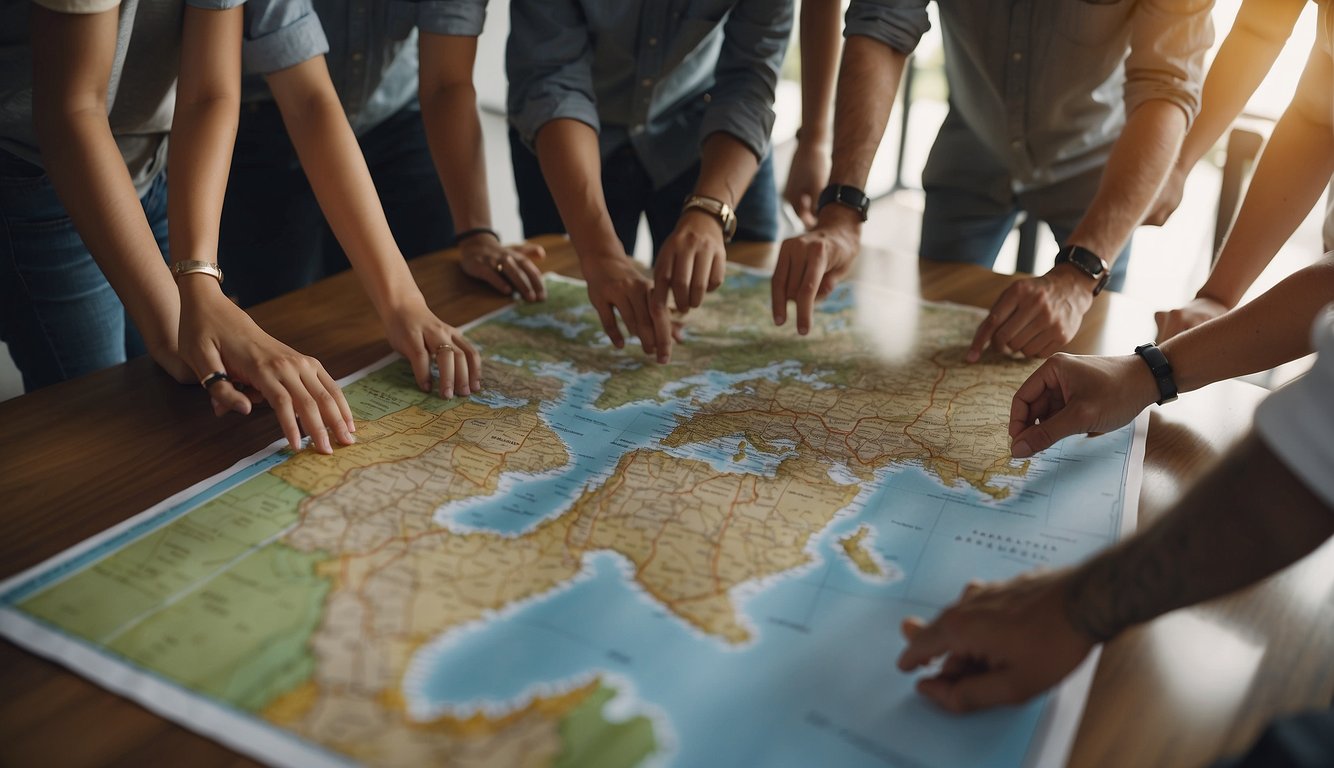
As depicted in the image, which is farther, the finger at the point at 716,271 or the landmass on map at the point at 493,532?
the finger at the point at 716,271

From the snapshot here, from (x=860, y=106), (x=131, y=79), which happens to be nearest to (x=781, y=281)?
(x=860, y=106)

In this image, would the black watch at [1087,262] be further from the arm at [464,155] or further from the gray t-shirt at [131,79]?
the gray t-shirt at [131,79]

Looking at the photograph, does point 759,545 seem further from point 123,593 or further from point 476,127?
point 476,127

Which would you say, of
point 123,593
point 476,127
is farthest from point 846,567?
point 476,127

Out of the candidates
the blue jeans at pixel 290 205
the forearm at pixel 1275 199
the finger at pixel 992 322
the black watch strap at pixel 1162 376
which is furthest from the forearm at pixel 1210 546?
the blue jeans at pixel 290 205

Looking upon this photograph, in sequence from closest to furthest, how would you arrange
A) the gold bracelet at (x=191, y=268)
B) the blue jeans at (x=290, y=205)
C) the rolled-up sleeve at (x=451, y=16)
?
the gold bracelet at (x=191, y=268) → the rolled-up sleeve at (x=451, y=16) → the blue jeans at (x=290, y=205)

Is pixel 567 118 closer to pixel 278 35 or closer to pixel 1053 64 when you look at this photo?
pixel 278 35

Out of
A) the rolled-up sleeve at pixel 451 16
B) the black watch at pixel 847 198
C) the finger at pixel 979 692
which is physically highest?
the rolled-up sleeve at pixel 451 16

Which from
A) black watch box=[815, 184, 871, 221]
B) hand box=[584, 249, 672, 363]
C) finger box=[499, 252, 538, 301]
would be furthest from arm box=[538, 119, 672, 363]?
black watch box=[815, 184, 871, 221]
